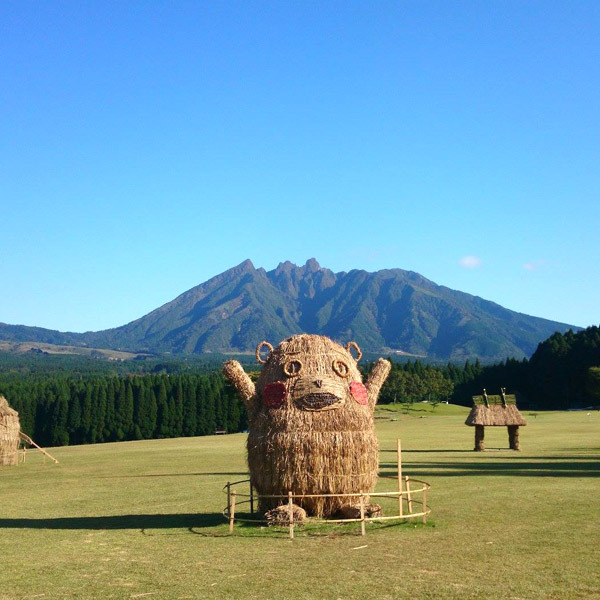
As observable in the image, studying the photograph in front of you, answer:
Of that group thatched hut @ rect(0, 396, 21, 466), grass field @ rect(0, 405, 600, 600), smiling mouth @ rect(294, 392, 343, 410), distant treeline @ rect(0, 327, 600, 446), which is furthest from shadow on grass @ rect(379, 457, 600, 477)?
distant treeline @ rect(0, 327, 600, 446)

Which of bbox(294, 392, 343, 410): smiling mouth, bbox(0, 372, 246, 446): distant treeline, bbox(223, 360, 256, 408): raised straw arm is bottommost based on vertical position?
bbox(0, 372, 246, 446): distant treeline

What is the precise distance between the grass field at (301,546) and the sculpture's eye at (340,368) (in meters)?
→ 3.88

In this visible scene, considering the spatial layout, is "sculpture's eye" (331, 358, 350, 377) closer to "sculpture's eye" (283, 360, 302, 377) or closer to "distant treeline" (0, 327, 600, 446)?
"sculpture's eye" (283, 360, 302, 377)

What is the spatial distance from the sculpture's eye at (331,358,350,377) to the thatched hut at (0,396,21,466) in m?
28.1

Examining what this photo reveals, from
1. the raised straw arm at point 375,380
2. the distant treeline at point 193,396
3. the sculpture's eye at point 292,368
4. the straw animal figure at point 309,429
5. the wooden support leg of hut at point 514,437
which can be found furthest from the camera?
the distant treeline at point 193,396

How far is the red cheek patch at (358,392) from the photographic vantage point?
64.3ft

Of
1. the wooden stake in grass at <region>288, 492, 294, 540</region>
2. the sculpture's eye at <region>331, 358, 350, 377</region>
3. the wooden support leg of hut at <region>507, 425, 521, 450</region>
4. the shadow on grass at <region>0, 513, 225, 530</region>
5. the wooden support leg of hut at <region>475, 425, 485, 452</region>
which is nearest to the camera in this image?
the wooden stake in grass at <region>288, 492, 294, 540</region>

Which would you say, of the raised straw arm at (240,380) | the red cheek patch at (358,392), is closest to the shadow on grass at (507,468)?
the red cheek patch at (358,392)

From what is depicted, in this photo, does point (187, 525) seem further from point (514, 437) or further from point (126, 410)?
point (126, 410)

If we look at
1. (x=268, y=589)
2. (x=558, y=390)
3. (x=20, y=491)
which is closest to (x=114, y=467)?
(x=20, y=491)

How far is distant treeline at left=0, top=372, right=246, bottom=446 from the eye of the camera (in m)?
91.8

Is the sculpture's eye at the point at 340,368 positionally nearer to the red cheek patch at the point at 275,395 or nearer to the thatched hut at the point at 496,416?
the red cheek patch at the point at 275,395

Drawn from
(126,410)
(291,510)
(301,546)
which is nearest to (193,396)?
(126,410)

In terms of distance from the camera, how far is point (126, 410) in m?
95.5
